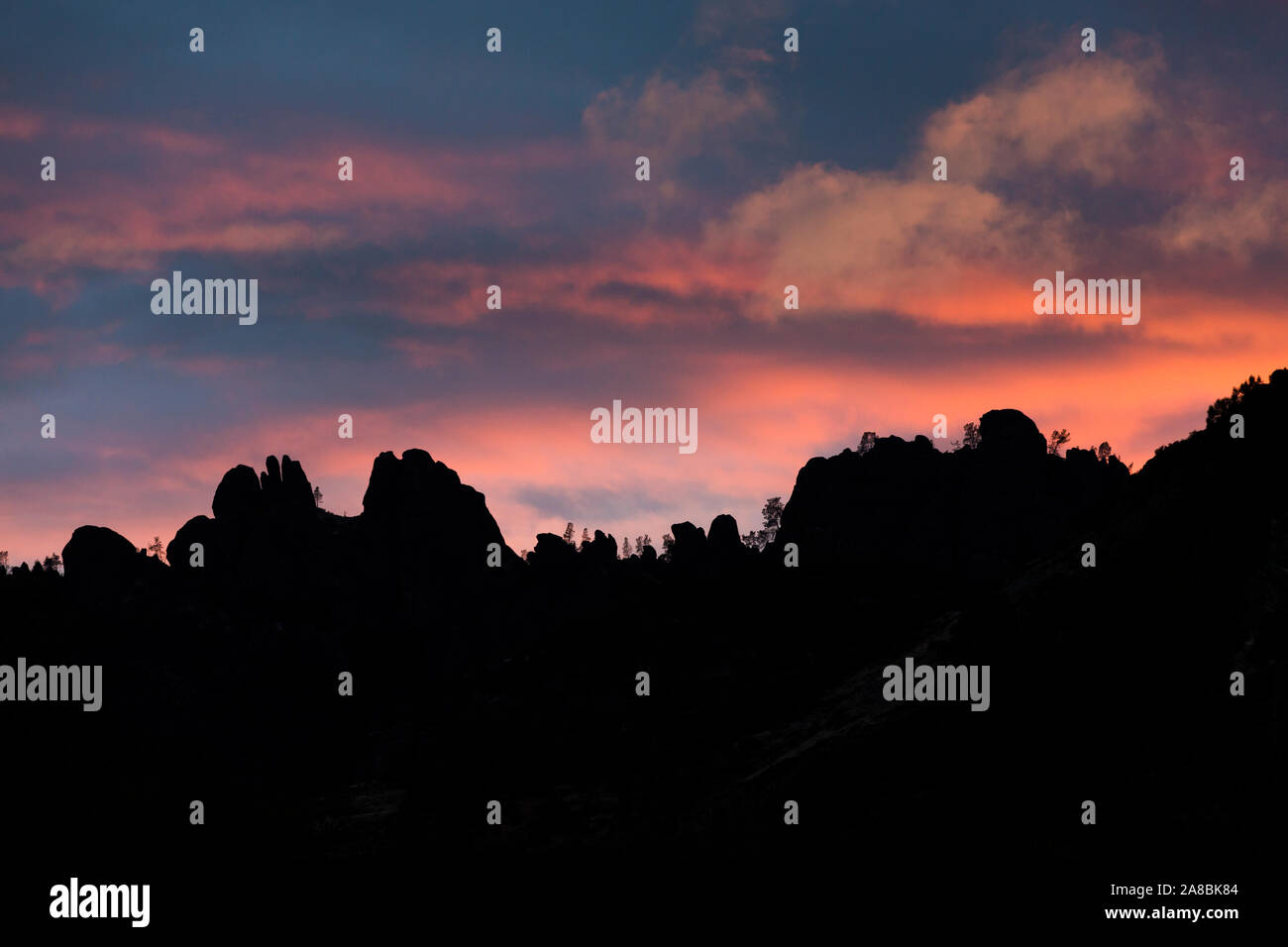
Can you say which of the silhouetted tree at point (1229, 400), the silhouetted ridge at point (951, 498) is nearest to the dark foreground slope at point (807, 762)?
the silhouetted tree at point (1229, 400)

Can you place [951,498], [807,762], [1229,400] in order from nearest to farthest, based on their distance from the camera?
[807,762]
[1229,400]
[951,498]

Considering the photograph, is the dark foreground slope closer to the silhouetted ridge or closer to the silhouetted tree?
the silhouetted tree

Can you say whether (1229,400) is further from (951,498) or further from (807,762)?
(807,762)

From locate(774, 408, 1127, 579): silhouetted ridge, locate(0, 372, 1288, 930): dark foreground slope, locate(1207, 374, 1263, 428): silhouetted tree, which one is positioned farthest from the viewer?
locate(774, 408, 1127, 579): silhouetted ridge

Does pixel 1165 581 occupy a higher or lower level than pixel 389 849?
higher

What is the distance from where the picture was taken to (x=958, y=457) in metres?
159

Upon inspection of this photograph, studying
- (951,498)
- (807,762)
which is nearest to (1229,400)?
(951,498)

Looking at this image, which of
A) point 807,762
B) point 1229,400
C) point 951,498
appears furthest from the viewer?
point 951,498

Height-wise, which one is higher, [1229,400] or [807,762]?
[1229,400]

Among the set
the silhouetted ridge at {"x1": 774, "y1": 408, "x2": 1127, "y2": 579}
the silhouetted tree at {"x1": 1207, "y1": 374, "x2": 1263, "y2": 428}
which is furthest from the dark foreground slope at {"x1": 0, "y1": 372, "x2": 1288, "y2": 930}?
the silhouetted ridge at {"x1": 774, "y1": 408, "x2": 1127, "y2": 579}
